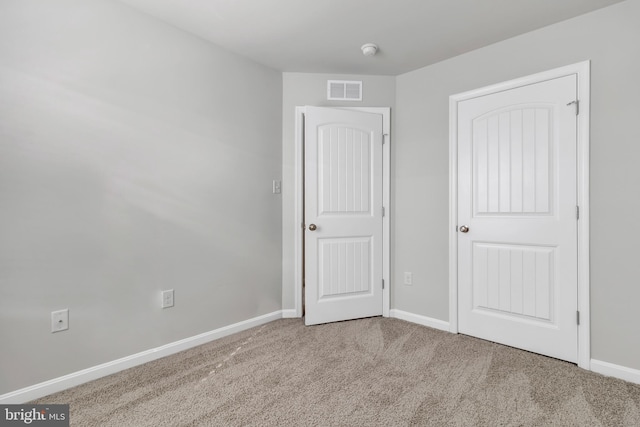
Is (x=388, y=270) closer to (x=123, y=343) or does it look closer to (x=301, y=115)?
(x=301, y=115)

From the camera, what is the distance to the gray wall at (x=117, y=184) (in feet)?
5.65

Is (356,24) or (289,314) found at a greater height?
(356,24)

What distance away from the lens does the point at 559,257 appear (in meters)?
2.26

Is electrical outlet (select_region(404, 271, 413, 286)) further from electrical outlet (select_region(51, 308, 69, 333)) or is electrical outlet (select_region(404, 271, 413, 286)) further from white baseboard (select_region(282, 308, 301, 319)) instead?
electrical outlet (select_region(51, 308, 69, 333))

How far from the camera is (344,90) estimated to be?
3.11 meters

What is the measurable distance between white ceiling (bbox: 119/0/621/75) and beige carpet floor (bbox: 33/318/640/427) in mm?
2320

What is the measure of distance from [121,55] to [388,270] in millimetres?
2700

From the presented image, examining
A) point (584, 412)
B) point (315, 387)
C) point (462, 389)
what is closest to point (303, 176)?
point (315, 387)

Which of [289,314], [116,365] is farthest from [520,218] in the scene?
[116,365]

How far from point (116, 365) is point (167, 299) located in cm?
48

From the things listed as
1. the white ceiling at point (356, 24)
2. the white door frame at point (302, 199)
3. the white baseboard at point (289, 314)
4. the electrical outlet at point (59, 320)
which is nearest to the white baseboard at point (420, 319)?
the white door frame at point (302, 199)

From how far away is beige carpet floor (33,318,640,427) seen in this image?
161 centimetres

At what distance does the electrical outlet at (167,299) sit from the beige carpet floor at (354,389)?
1.19ft

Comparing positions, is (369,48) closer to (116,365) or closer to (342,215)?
(342,215)
